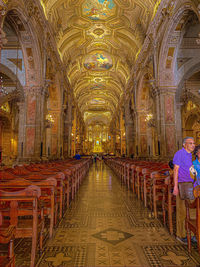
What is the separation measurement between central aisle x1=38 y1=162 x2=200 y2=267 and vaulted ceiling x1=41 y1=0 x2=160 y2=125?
39.2 feet

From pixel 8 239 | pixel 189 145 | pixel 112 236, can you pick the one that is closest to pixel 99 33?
pixel 189 145

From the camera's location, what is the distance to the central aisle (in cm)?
221

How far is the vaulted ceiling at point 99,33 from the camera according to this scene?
40.9 ft

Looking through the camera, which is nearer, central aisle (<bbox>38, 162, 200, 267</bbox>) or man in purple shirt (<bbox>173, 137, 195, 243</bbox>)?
central aisle (<bbox>38, 162, 200, 267</bbox>)

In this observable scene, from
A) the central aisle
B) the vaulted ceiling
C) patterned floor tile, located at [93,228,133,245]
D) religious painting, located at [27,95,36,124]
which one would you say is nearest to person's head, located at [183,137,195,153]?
the central aisle

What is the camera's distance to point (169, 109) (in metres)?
10.3

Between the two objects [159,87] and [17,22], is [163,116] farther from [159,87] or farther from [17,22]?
[17,22]

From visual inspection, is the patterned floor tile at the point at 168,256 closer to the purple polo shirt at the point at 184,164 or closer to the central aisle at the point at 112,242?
the central aisle at the point at 112,242

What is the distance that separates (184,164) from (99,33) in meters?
17.0

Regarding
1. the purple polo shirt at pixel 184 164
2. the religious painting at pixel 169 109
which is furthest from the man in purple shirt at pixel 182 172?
the religious painting at pixel 169 109

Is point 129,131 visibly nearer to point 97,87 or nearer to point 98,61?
point 98,61

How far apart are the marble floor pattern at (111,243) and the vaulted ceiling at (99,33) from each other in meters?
12.0

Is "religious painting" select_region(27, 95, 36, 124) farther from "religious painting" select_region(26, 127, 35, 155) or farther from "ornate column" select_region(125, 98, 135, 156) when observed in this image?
"ornate column" select_region(125, 98, 135, 156)

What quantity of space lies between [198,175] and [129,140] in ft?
57.3
